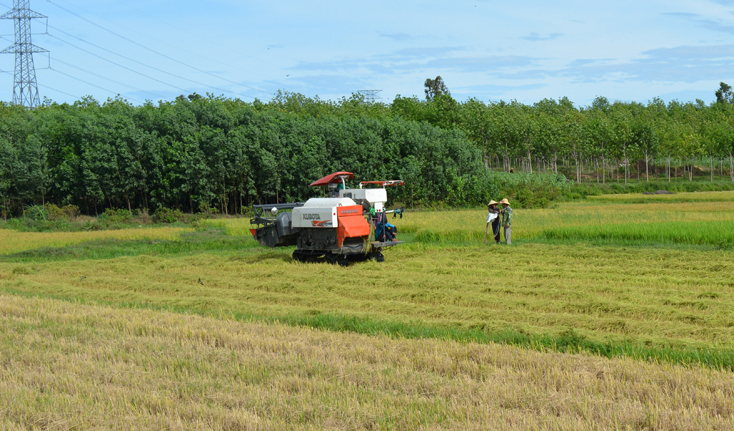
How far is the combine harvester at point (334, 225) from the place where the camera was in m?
16.7

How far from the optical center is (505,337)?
877 cm

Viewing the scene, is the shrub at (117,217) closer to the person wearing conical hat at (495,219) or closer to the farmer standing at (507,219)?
the person wearing conical hat at (495,219)

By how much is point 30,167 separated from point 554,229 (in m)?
37.2

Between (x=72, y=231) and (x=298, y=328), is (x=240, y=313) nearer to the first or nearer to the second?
(x=298, y=328)

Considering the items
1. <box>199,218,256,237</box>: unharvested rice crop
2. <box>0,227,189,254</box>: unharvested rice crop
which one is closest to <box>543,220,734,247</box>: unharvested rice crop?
<box>199,218,256,237</box>: unharvested rice crop

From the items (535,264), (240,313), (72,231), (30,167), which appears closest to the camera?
(240,313)

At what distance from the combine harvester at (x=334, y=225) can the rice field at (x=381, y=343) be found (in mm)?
763

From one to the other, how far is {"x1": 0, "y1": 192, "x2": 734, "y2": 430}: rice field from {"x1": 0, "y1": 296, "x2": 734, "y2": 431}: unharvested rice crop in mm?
27

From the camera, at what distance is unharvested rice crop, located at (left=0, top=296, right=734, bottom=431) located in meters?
5.53

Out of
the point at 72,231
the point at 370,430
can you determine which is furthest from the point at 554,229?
the point at 72,231

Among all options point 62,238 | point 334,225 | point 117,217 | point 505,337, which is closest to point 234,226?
point 62,238

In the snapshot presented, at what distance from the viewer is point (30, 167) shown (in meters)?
43.5

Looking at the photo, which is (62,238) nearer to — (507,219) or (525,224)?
(507,219)

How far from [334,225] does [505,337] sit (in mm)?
8381
